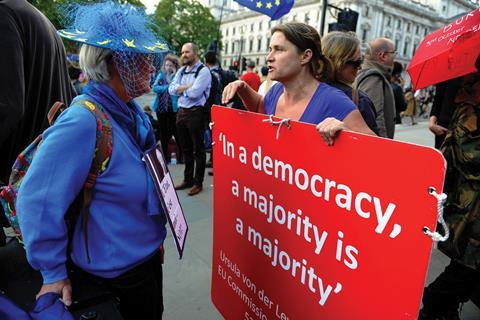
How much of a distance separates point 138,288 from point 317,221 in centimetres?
76

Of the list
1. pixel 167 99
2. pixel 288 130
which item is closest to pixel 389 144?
pixel 288 130

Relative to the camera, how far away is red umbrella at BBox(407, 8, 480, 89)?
194 cm

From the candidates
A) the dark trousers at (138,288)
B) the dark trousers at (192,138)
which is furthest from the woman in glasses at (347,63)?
the dark trousers at (192,138)

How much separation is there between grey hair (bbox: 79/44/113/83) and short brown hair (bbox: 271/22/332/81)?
2.64ft

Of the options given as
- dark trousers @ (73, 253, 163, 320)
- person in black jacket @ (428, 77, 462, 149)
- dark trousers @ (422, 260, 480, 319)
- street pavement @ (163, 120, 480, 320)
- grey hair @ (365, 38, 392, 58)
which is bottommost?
street pavement @ (163, 120, 480, 320)

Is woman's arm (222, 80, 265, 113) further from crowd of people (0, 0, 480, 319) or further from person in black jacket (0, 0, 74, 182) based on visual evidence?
person in black jacket (0, 0, 74, 182)

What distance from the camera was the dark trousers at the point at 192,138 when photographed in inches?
173

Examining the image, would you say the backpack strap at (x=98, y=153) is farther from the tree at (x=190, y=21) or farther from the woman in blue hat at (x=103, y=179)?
the tree at (x=190, y=21)

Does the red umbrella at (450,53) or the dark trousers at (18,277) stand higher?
the red umbrella at (450,53)

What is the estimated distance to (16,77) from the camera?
137 cm

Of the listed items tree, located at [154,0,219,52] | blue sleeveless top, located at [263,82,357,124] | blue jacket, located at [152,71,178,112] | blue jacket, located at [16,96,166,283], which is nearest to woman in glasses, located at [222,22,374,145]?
blue sleeveless top, located at [263,82,357,124]

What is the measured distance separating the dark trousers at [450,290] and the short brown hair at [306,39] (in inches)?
Answer: 58.3

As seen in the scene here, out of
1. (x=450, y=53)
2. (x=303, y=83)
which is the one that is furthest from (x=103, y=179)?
(x=450, y=53)

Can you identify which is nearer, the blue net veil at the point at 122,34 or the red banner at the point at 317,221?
the red banner at the point at 317,221
